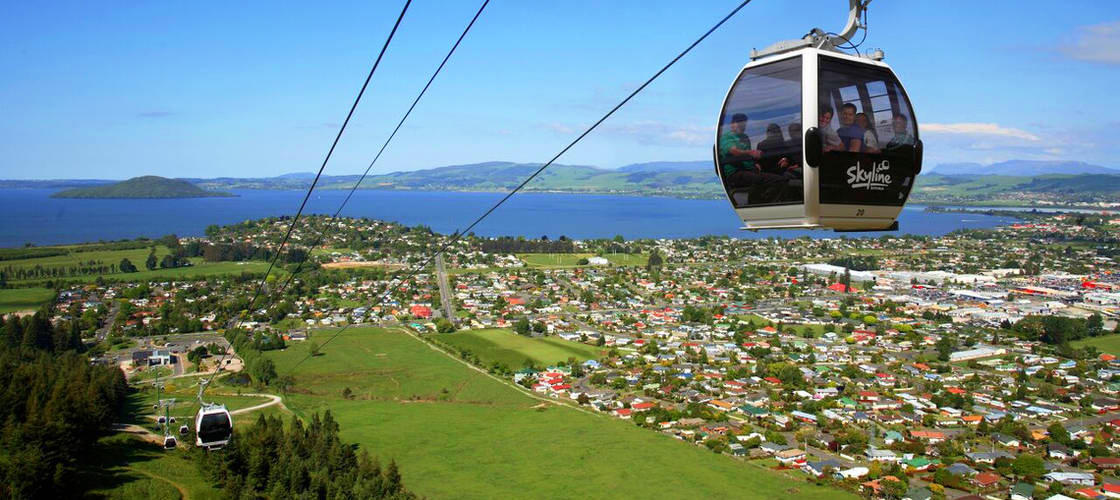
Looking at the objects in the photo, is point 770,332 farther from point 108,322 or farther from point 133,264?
point 133,264

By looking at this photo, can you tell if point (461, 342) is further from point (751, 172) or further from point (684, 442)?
point (751, 172)

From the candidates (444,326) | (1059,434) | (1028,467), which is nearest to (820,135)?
(1028,467)

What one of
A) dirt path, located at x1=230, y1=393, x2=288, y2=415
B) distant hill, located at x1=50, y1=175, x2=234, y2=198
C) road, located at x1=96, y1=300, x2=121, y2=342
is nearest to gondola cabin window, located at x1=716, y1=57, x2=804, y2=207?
dirt path, located at x1=230, y1=393, x2=288, y2=415

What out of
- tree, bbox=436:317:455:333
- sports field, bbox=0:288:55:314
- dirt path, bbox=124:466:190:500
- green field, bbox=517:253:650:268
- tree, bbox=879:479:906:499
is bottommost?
tree, bbox=879:479:906:499

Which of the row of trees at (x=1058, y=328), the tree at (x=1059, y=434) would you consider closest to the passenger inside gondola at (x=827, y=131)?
the tree at (x=1059, y=434)

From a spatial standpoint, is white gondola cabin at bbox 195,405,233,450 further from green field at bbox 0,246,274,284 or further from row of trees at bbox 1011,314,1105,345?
green field at bbox 0,246,274,284

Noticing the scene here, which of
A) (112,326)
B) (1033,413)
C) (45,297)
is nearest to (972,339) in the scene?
(1033,413)
